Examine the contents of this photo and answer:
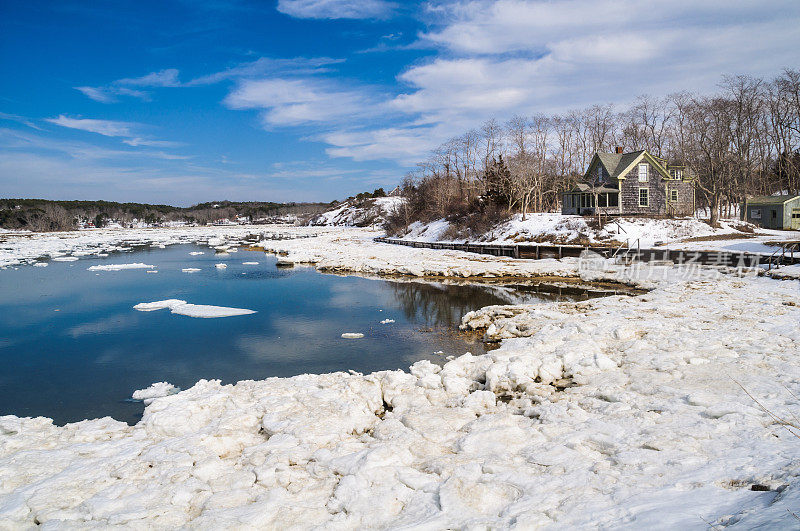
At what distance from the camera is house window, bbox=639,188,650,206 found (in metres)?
36.4

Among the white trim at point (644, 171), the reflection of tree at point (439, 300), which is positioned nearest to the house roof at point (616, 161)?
the white trim at point (644, 171)

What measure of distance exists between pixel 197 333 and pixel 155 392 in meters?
5.42

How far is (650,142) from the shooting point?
53719mm

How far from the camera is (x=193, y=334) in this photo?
46.5 feet

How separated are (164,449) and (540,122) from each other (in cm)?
5370

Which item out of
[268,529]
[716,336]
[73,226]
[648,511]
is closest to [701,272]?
[716,336]

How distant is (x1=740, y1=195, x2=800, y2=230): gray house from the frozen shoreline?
28565 mm

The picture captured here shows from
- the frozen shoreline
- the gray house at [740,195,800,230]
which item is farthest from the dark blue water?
the gray house at [740,195,800,230]

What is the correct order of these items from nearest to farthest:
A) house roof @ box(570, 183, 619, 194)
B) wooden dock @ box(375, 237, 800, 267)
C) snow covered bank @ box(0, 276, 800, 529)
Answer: snow covered bank @ box(0, 276, 800, 529) → wooden dock @ box(375, 237, 800, 267) → house roof @ box(570, 183, 619, 194)

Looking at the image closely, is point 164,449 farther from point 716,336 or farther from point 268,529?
point 716,336

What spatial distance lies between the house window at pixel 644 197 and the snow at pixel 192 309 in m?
32.6

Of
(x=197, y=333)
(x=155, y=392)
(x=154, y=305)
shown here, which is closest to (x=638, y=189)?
(x=197, y=333)

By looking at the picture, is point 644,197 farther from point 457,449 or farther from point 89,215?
point 89,215

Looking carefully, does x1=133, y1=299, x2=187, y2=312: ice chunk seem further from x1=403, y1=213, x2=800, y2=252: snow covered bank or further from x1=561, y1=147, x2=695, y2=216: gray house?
x1=561, y1=147, x2=695, y2=216: gray house
